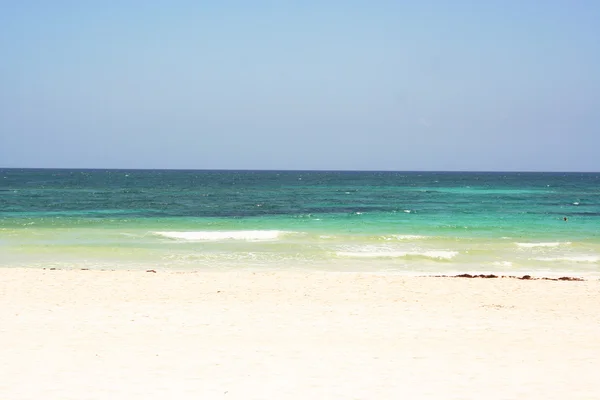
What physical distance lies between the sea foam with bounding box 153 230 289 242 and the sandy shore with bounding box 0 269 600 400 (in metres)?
10.6

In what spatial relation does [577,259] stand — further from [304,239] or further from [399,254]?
[304,239]

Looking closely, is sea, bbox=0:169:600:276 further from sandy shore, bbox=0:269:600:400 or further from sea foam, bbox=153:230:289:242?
sandy shore, bbox=0:269:600:400

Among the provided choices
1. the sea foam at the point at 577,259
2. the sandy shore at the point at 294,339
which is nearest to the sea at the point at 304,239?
the sea foam at the point at 577,259

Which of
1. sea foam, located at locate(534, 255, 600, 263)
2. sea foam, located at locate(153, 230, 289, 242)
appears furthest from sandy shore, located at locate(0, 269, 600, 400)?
sea foam, located at locate(153, 230, 289, 242)

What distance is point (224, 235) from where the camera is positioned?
26.9 metres

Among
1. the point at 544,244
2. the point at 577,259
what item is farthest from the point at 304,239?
the point at 577,259

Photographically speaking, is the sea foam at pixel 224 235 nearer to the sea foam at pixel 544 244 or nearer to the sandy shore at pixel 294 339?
the sea foam at pixel 544 244

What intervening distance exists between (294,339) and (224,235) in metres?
17.8

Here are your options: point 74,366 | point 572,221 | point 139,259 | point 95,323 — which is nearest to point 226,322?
point 95,323

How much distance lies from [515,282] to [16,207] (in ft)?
114

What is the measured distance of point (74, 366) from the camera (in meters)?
7.72

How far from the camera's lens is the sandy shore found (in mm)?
7062

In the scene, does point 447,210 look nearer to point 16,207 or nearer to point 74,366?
point 16,207

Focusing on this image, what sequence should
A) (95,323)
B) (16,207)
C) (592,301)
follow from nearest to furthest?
(95,323) → (592,301) → (16,207)
